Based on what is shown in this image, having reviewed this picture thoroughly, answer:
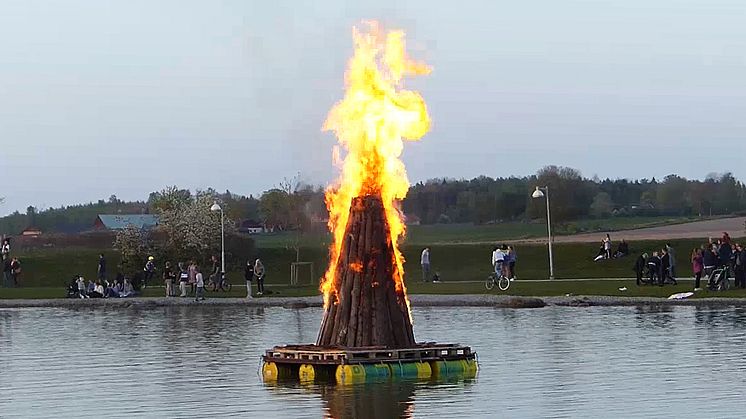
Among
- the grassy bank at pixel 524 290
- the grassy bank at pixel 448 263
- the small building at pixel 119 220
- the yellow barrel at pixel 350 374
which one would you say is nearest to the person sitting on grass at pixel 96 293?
the grassy bank at pixel 524 290

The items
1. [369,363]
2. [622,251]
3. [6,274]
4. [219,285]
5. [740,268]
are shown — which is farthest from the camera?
[6,274]

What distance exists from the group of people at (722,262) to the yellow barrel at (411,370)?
71.8ft

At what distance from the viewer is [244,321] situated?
4041 centimetres

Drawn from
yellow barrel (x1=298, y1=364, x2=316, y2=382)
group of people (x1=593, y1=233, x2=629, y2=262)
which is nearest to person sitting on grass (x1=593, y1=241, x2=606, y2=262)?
group of people (x1=593, y1=233, x2=629, y2=262)

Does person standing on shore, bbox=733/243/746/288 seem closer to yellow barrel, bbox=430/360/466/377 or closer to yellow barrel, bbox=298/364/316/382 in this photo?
yellow barrel, bbox=430/360/466/377

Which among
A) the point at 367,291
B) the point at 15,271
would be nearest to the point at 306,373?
the point at 367,291

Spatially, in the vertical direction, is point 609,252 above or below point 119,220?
below

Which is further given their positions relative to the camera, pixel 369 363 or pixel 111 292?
pixel 111 292

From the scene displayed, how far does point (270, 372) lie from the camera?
80.8ft

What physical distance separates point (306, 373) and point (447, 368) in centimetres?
230

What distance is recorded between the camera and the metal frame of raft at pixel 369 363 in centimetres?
2320

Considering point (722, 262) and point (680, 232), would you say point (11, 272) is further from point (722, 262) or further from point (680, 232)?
point (680, 232)

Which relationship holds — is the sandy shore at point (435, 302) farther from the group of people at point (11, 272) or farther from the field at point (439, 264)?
the group of people at point (11, 272)

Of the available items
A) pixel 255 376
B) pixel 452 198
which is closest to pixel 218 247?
pixel 452 198
